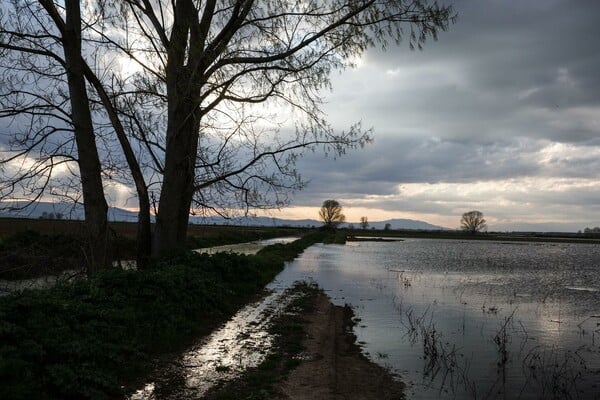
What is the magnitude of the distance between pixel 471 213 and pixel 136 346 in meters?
182

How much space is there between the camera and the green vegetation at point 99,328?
6078mm

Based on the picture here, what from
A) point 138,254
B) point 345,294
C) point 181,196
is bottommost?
point 345,294

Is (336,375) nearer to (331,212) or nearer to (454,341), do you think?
(454,341)

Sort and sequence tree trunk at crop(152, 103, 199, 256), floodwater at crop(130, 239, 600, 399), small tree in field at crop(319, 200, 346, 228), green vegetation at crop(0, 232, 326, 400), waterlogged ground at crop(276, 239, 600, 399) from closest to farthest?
1. green vegetation at crop(0, 232, 326, 400)
2. floodwater at crop(130, 239, 600, 399)
3. waterlogged ground at crop(276, 239, 600, 399)
4. tree trunk at crop(152, 103, 199, 256)
5. small tree in field at crop(319, 200, 346, 228)

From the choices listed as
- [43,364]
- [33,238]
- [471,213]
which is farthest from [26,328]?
[471,213]

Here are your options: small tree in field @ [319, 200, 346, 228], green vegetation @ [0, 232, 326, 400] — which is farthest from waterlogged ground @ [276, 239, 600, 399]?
small tree in field @ [319, 200, 346, 228]

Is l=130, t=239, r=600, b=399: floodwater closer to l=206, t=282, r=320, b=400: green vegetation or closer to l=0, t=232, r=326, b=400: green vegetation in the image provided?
l=206, t=282, r=320, b=400: green vegetation

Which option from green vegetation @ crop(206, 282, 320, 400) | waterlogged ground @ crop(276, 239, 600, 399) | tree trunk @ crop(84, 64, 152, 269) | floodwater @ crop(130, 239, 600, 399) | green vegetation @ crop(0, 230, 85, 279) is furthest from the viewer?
tree trunk @ crop(84, 64, 152, 269)

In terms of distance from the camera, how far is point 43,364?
6301 millimetres

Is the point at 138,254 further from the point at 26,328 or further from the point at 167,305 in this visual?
the point at 26,328

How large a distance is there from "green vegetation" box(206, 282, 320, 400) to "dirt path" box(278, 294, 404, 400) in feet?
0.63

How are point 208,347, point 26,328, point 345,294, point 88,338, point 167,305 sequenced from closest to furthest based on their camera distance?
1. point 26,328
2. point 88,338
3. point 208,347
4. point 167,305
5. point 345,294

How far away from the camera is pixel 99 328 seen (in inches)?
314

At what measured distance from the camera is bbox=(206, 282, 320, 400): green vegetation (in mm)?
6871
